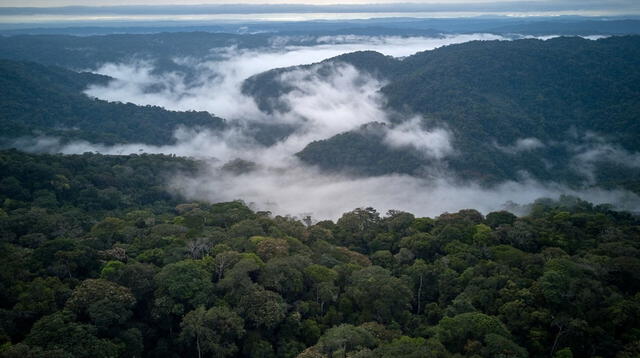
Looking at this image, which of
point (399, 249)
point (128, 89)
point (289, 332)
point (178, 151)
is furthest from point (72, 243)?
point (128, 89)

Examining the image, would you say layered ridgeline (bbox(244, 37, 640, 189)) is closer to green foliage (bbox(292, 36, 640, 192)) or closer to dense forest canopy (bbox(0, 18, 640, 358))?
green foliage (bbox(292, 36, 640, 192))

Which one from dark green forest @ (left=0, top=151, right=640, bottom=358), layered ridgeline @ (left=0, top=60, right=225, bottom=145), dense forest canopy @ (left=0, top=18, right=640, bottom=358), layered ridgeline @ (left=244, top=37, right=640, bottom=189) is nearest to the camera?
dark green forest @ (left=0, top=151, right=640, bottom=358)

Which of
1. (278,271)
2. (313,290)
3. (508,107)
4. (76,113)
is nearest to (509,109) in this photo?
(508,107)

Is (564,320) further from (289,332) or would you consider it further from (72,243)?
(72,243)

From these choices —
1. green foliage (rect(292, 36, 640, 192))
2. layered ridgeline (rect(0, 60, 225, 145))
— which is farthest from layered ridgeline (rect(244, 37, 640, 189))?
layered ridgeline (rect(0, 60, 225, 145))

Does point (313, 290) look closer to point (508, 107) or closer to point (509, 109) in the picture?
point (509, 109)

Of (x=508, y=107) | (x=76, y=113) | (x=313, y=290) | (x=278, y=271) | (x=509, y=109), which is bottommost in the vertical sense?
(x=509, y=109)
